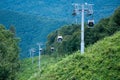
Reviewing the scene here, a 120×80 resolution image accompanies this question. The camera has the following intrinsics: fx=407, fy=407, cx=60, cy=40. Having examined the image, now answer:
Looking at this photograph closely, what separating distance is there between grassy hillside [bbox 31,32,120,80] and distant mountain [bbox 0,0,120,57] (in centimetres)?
8425

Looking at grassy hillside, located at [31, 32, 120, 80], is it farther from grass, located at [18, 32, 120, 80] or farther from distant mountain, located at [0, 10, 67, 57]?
distant mountain, located at [0, 10, 67, 57]

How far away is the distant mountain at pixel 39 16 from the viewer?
13000 centimetres

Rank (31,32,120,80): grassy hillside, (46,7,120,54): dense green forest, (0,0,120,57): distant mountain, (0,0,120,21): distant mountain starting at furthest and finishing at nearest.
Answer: (0,0,120,21): distant mountain → (0,0,120,57): distant mountain → (46,7,120,54): dense green forest → (31,32,120,80): grassy hillside

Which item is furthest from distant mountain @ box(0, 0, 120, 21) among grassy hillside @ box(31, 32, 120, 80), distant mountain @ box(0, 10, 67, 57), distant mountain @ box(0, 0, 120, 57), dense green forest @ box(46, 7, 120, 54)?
grassy hillside @ box(31, 32, 120, 80)

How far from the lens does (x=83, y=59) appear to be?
27484 millimetres

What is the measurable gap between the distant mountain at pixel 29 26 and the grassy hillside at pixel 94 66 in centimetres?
8426

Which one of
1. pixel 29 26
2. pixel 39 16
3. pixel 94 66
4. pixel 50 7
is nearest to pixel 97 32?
pixel 94 66

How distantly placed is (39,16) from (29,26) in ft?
67.0

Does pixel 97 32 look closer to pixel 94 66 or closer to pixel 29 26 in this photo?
pixel 94 66

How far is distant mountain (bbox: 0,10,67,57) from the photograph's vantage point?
129 m

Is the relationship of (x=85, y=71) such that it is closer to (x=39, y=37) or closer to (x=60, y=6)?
(x=39, y=37)

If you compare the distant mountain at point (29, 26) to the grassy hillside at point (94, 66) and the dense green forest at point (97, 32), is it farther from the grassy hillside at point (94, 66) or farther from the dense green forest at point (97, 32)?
the grassy hillside at point (94, 66)

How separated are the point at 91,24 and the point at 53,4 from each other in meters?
156

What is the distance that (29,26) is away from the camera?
499 feet
